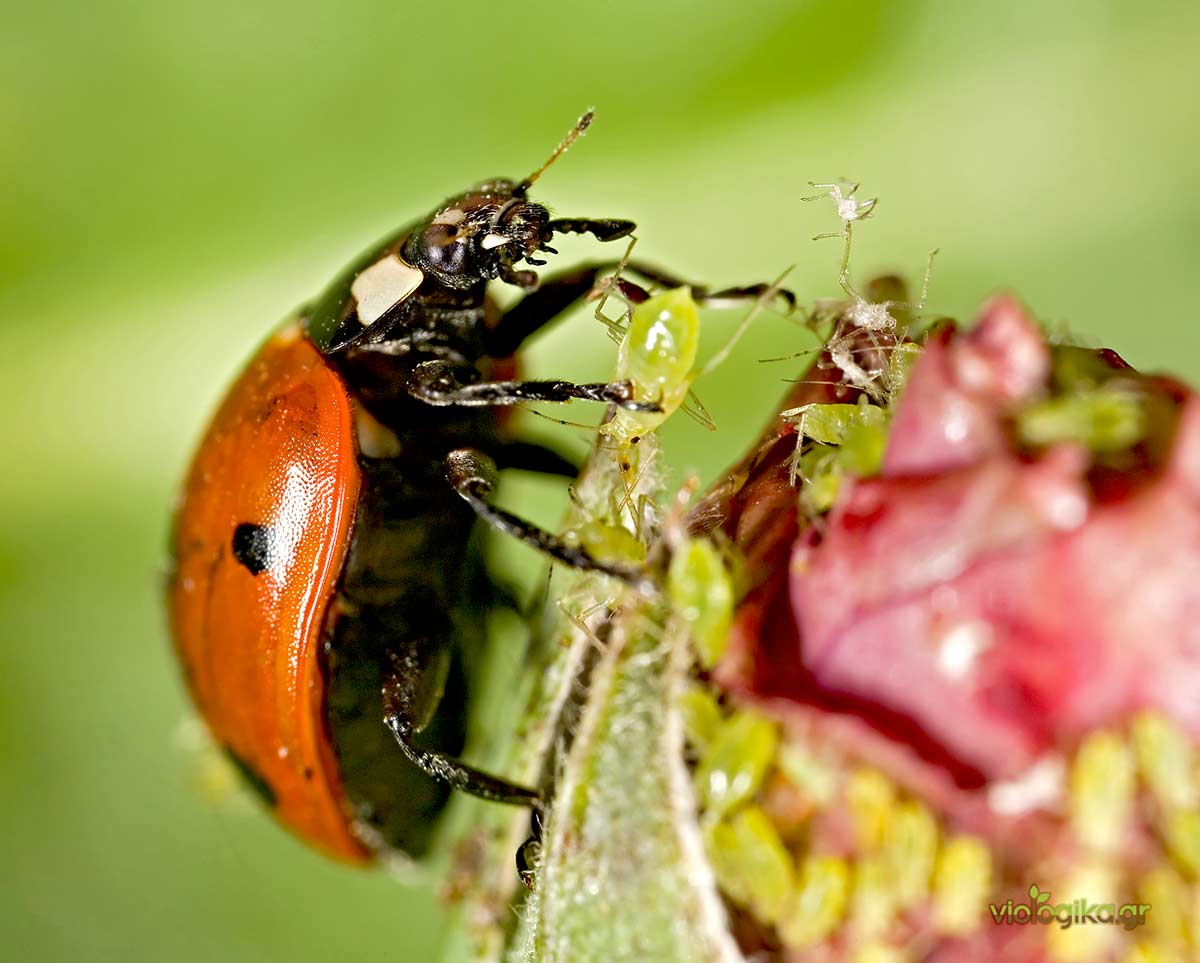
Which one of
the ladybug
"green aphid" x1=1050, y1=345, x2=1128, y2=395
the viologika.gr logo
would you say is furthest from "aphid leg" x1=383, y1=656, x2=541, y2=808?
"green aphid" x1=1050, y1=345, x2=1128, y2=395

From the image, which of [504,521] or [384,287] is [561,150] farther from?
[504,521]

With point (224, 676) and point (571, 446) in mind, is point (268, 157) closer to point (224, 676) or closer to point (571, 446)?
point (571, 446)

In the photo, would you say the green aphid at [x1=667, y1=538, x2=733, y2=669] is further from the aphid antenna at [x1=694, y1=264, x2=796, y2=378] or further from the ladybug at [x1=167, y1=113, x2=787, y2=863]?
the ladybug at [x1=167, y1=113, x2=787, y2=863]

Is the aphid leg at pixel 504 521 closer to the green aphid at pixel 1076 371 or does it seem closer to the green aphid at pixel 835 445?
the green aphid at pixel 835 445

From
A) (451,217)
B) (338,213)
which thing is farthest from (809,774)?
(338,213)

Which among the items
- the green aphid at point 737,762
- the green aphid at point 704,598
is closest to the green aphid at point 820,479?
the green aphid at point 704,598

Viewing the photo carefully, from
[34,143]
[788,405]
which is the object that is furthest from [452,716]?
[34,143]

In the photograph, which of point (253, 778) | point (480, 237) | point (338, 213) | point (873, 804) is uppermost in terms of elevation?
point (338, 213)
